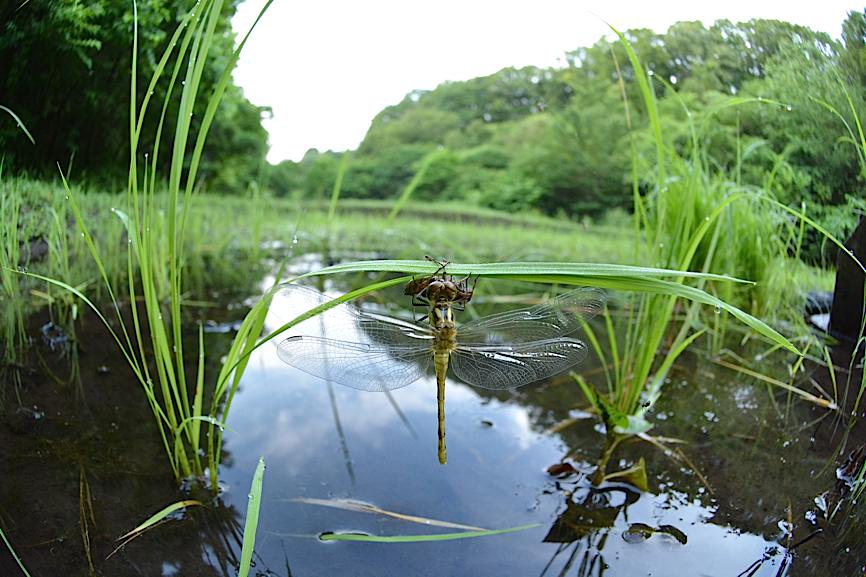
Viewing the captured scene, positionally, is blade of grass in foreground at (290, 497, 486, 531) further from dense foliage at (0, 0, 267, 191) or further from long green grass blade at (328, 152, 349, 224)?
long green grass blade at (328, 152, 349, 224)

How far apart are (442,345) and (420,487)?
0.94ft

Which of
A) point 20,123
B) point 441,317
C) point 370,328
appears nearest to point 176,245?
point 20,123

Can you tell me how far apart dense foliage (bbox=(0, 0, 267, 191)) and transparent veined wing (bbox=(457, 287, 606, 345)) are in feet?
2.58

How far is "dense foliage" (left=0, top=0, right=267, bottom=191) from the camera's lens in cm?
85

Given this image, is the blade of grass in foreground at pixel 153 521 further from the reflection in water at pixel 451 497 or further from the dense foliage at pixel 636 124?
the dense foliage at pixel 636 124

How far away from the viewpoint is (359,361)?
3.21 feet

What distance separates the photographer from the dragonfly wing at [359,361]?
0.92 metres

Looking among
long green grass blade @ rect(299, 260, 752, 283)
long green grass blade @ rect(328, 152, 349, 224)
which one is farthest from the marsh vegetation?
long green grass blade @ rect(328, 152, 349, 224)

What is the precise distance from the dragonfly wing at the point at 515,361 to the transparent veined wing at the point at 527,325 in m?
0.02

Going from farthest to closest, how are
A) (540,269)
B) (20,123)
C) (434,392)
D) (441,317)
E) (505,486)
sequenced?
(434,392)
(505,486)
(441,317)
(20,123)
(540,269)

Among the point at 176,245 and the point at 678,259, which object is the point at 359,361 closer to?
the point at 176,245

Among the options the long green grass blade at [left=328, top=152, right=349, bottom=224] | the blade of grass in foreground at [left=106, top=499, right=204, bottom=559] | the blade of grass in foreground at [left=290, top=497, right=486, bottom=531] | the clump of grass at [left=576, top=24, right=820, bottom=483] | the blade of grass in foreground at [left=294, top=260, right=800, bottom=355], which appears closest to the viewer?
the blade of grass in foreground at [left=294, top=260, right=800, bottom=355]

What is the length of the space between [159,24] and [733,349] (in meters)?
1.63

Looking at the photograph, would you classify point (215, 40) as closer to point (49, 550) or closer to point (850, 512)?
point (49, 550)
